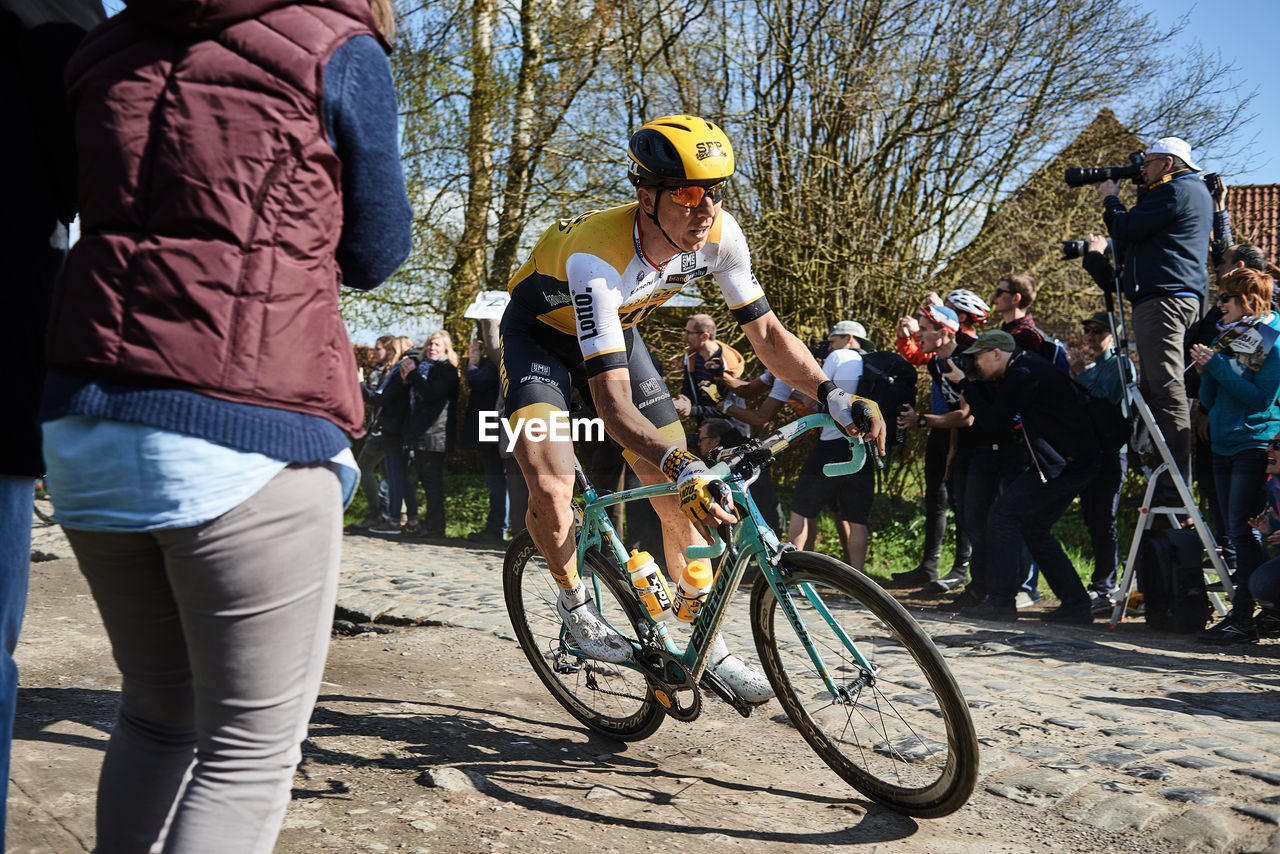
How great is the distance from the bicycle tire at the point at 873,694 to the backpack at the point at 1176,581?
4436mm

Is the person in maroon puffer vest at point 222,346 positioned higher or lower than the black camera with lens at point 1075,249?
lower

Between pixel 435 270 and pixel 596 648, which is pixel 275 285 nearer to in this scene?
pixel 596 648

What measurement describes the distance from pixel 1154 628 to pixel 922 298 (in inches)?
250

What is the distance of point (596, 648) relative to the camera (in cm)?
434

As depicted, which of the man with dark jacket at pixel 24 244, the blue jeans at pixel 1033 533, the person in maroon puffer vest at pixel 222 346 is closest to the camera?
the person in maroon puffer vest at pixel 222 346

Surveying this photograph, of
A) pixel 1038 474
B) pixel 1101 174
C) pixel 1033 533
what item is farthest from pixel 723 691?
pixel 1101 174

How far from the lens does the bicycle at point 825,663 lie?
3287 mm

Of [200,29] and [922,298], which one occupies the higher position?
[922,298]

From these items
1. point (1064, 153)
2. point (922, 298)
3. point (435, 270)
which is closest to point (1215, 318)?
point (922, 298)

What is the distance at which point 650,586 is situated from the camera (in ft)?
A: 14.1

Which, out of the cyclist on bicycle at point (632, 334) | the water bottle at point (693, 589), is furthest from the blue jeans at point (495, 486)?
the water bottle at point (693, 589)

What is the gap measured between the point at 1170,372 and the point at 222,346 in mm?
7359

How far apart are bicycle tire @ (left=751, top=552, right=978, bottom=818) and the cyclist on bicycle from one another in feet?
0.86

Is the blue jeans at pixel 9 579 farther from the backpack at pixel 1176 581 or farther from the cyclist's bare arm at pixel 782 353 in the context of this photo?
the backpack at pixel 1176 581
